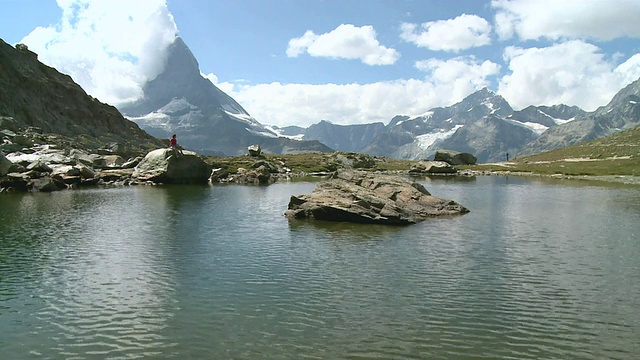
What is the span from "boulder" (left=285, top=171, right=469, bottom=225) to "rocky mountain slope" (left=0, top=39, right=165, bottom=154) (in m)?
107

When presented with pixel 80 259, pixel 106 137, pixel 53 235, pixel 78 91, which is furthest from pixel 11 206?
pixel 78 91

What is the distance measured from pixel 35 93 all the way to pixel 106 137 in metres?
28.1

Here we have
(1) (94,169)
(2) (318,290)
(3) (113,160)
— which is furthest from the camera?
(3) (113,160)

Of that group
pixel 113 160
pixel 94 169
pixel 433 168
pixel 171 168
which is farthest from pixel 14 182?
pixel 433 168

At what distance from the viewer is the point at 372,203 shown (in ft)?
176

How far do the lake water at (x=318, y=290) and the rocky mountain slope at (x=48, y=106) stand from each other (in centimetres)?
11256

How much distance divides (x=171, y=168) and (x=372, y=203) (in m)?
72.8

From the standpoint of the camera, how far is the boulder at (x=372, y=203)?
171 ft

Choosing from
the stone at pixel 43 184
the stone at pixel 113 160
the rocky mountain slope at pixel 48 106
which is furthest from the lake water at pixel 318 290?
the rocky mountain slope at pixel 48 106

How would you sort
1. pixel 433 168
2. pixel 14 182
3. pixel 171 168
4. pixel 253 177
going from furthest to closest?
pixel 433 168
pixel 253 177
pixel 171 168
pixel 14 182

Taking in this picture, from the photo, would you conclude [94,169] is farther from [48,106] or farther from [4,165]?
[48,106]

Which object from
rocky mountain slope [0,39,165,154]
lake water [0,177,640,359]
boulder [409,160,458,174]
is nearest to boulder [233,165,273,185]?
rocky mountain slope [0,39,165,154]

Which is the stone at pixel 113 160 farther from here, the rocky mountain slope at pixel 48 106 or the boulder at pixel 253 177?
the boulder at pixel 253 177

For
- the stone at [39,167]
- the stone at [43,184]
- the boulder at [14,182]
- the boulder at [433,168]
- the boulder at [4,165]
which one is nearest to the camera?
the boulder at [14,182]
